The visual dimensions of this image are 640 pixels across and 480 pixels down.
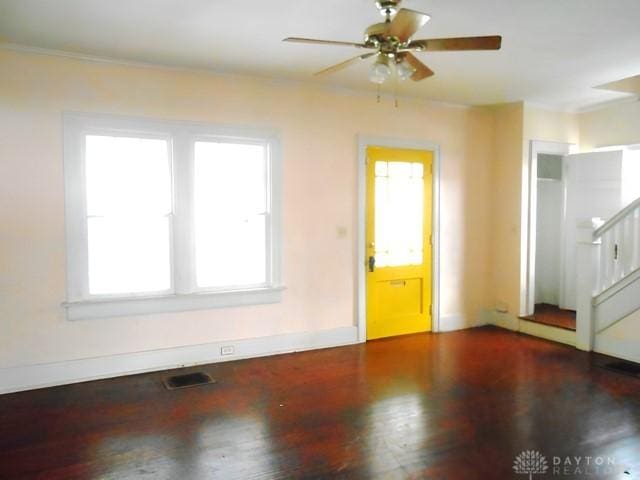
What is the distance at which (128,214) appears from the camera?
4.02 metres

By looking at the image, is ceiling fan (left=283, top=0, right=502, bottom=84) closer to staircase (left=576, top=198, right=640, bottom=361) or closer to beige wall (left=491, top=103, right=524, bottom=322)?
staircase (left=576, top=198, right=640, bottom=361)

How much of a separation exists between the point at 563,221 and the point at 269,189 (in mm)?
3847

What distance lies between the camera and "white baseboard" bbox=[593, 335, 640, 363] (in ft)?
14.6

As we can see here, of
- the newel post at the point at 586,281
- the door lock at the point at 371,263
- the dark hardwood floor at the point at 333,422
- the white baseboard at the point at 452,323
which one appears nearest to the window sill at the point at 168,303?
the dark hardwood floor at the point at 333,422

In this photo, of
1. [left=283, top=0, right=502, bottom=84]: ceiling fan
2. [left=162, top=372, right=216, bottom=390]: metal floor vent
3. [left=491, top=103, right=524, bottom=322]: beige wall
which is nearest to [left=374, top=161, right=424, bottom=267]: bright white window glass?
[left=491, top=103, right=524, bottom=322]: beige wall

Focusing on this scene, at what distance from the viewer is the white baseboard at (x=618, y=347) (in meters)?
Result: 4.46

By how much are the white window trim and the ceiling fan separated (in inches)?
77.4

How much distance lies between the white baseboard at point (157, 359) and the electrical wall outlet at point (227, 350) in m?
0.02

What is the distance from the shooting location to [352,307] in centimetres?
509

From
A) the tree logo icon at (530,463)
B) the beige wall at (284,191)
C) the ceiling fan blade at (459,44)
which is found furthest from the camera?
the beige wall at (284,191)

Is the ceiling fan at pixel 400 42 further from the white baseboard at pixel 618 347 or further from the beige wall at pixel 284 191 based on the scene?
the white baseboard at pixel 618 347

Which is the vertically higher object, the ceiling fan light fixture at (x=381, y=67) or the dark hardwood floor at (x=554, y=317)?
the ceiling fan light fixture at (x=381, y=67)

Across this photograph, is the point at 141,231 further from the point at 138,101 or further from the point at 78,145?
the point at 138,101

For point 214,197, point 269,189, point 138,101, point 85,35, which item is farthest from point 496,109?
point 85,35
